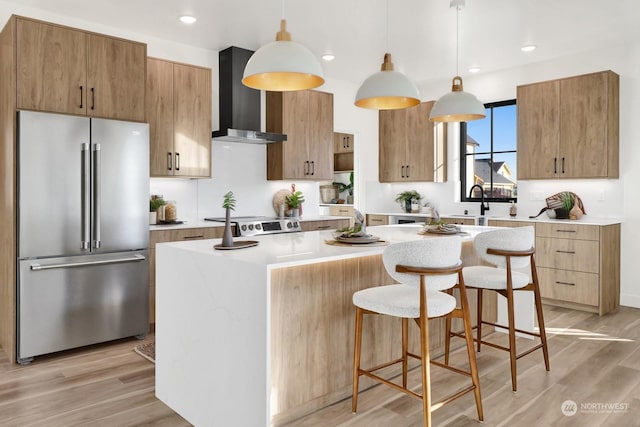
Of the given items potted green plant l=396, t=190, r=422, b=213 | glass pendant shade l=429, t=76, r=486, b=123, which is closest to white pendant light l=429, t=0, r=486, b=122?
glass pendant shade l=429, t=76, r=486, b=123

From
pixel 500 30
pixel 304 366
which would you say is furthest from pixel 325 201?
pixel 304 366

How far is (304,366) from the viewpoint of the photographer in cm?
245

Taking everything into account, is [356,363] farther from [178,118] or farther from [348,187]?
[348,187]

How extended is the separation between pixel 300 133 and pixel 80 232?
269 cm

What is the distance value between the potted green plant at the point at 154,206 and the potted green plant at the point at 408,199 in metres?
3.48

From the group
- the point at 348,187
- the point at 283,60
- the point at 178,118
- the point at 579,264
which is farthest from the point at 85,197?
the point at 348,187

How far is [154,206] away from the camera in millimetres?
4492

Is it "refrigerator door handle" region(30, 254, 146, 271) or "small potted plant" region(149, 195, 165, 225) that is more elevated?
"small potted plant" region(149, 195, 165, 225)

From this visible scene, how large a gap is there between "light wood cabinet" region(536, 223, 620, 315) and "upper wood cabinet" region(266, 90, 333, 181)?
99.7 inches

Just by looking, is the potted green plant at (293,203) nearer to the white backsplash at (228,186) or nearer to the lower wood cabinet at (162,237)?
the white backsplash at (228,186)

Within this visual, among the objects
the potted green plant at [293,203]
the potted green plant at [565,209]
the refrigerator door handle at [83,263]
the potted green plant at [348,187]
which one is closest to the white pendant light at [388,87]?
the refrigerator door handle at [83,263]

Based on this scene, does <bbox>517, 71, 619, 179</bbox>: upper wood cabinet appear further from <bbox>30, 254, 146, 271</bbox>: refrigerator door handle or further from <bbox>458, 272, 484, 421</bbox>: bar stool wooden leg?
<bbox>30, 254, 146, 271</bbox>: refrigerator door handle

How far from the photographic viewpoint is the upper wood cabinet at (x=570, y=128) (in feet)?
15.8

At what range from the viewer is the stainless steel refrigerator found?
3281mm
